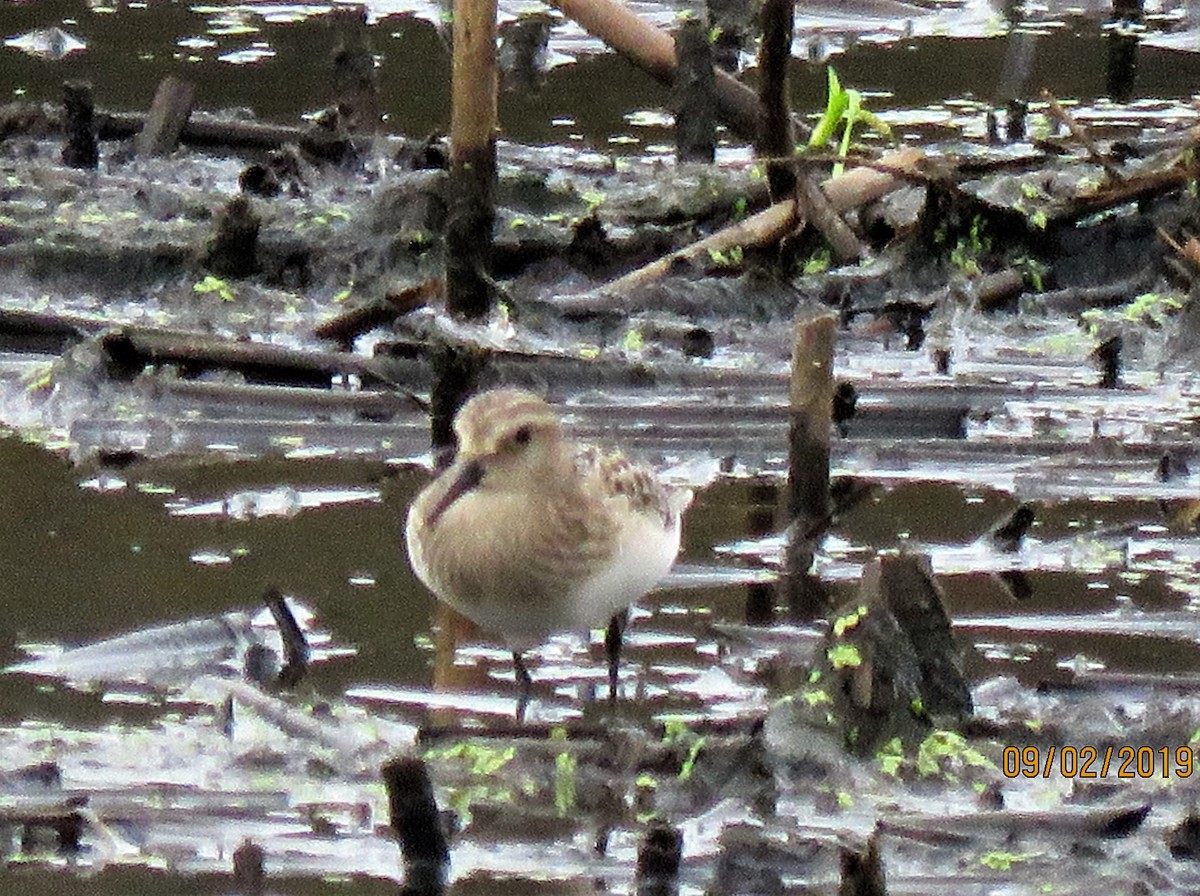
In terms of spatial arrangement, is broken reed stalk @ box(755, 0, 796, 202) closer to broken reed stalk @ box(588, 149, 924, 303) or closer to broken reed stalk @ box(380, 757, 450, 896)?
broken reed stalk @ box(588, 149, 924, 303)

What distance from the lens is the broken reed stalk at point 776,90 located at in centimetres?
815

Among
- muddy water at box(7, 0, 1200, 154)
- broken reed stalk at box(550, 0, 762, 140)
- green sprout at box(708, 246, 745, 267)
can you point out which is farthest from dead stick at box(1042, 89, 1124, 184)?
Result: muddy water at box(7, 0, 1200, 154)

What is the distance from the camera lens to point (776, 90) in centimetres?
836

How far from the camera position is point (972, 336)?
8664mm

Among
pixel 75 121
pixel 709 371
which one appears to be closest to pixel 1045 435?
pixel 709 371

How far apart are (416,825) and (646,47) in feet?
18.4

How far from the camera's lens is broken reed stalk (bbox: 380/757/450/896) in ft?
14.3

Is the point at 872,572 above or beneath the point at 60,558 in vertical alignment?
above

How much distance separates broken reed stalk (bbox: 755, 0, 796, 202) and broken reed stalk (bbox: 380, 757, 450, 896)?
3950 mm

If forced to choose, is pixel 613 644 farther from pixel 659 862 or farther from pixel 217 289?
pixel 217 289

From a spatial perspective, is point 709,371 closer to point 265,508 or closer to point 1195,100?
point 265,508

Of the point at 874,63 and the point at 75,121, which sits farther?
the point at 874,63

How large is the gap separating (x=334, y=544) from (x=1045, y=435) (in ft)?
6.90

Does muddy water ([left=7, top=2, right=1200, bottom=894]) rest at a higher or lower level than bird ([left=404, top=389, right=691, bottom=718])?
lower
